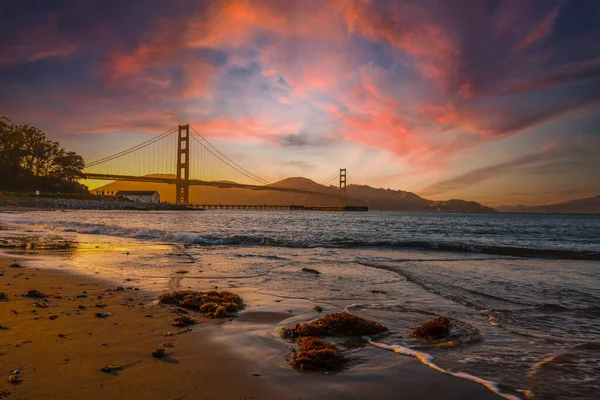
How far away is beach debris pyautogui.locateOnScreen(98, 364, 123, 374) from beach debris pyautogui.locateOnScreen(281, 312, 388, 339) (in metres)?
1.70

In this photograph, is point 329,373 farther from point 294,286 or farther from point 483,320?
point 294,286

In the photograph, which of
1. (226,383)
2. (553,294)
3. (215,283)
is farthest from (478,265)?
(226,383)

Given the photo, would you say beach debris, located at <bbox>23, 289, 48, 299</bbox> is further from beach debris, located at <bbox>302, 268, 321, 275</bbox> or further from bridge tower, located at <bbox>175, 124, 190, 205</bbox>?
bridge tower, located at <bbox>175, 124, 190, 205</bbox>

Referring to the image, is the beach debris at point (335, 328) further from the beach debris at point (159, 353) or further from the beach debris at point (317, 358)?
the beach debris at point (159, 353)

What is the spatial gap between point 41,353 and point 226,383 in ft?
5.86

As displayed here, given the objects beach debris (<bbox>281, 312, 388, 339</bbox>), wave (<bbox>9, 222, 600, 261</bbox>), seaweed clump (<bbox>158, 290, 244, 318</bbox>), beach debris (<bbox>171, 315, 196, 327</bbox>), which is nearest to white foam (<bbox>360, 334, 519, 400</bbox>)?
beach debris (<bbox>281, 312, 388, 339</bbox>)

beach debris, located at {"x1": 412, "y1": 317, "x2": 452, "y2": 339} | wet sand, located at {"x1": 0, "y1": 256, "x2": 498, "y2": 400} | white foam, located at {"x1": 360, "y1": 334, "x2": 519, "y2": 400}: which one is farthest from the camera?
beach debris, located at {"x1": 412, "y1": 317, "x2": 452, "y2": 339}

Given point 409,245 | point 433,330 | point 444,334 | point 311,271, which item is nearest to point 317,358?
point 433,330

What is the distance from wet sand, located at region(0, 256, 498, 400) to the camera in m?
2.74

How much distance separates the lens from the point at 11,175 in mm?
76312

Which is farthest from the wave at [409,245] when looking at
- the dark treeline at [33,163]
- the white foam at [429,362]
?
the dark treeline at [33,163]

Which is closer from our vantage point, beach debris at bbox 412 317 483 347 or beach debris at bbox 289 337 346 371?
beach debris at bbox 289 337 346 371

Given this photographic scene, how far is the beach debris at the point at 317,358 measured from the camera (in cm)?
328

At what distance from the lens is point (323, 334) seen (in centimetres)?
423
